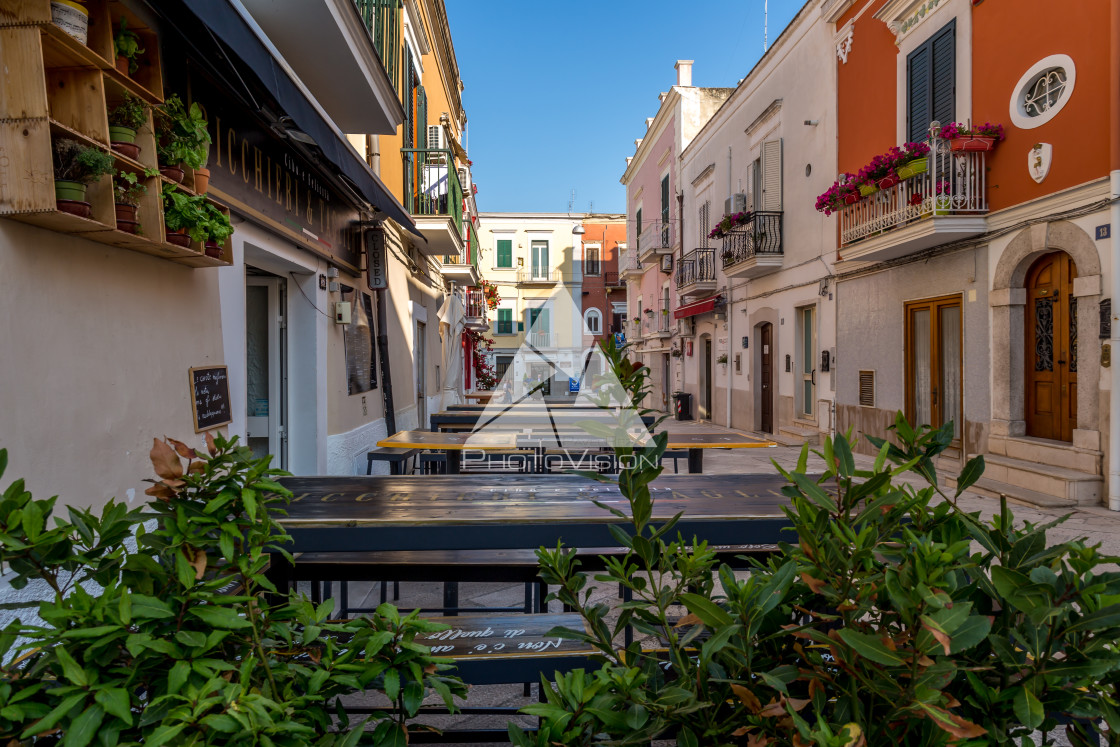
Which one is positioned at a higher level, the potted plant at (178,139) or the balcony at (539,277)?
the balcony at (539,277)

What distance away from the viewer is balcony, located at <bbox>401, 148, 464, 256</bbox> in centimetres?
898

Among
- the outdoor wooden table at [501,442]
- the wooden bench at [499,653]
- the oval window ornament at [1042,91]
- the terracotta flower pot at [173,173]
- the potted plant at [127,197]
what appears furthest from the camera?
the oval window ornament at [1042,91]

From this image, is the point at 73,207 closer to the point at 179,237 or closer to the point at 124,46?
the point at 179,237

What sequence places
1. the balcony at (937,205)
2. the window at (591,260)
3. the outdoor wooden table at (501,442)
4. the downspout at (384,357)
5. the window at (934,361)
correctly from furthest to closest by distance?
the window at (591,260) → the window at (934,361) → the downspout at (384,357) → the balcony at (937,205) → the outdoor wooden table at (501,442)

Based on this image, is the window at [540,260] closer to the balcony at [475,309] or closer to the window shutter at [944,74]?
the balcony at [475,309]

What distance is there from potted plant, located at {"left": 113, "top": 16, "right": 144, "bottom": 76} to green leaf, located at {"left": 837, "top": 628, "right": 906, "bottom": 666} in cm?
315

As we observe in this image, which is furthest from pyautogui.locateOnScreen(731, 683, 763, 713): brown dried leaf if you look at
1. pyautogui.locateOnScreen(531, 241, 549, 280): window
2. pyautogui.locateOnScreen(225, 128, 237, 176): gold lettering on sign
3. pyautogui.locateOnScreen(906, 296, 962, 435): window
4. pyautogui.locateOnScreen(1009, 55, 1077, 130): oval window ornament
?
pyautogui.locateOnScreen(531, 241, 549, 280): window

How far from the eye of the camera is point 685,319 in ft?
59.1

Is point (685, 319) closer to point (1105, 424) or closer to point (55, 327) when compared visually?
point (1105, 424)

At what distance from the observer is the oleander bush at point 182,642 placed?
83 centimetres

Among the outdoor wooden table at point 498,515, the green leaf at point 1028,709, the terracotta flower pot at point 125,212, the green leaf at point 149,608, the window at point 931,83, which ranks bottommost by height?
the outdoor wooden table at point 498,515

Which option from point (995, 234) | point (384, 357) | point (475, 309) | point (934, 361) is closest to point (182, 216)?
point (384, 357)

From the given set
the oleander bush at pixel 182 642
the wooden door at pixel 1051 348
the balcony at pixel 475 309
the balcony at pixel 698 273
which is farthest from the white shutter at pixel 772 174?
the oleander bush at pixel 182 642

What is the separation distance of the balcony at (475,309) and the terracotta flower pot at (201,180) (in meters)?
15.9
